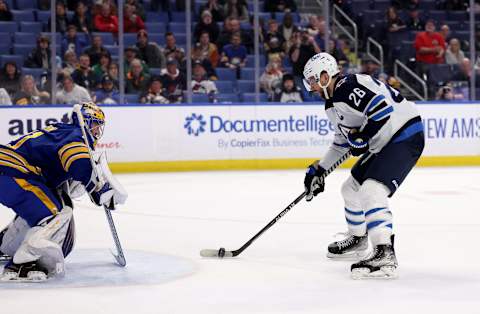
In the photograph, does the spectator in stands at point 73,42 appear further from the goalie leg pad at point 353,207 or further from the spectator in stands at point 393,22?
the goalie leg pad at point 353,207

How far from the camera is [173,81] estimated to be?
959 centimetres

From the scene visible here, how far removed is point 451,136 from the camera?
10.1 meters

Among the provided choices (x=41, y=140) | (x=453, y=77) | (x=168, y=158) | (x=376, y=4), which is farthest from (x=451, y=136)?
(x=41, y=140)

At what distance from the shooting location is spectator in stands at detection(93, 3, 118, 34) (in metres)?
9.57

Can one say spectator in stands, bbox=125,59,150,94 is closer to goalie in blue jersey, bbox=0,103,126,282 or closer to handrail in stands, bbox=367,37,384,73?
handrail in stands, bbox=367,37,384,73

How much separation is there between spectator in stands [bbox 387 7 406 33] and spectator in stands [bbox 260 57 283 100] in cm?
198

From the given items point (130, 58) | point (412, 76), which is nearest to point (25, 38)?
point (130, 58)

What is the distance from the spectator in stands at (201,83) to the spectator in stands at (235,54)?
0.38m

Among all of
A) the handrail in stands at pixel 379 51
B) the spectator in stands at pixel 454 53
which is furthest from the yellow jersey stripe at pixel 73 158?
the spectator in stands at pixel 454 53

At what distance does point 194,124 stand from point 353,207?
17.5 ft

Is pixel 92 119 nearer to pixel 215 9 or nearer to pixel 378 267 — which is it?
pixel 378 267

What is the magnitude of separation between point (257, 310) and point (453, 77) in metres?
7.79

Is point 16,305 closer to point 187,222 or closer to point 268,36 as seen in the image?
point 187,222

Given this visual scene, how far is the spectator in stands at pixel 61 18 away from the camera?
940 centimetres
